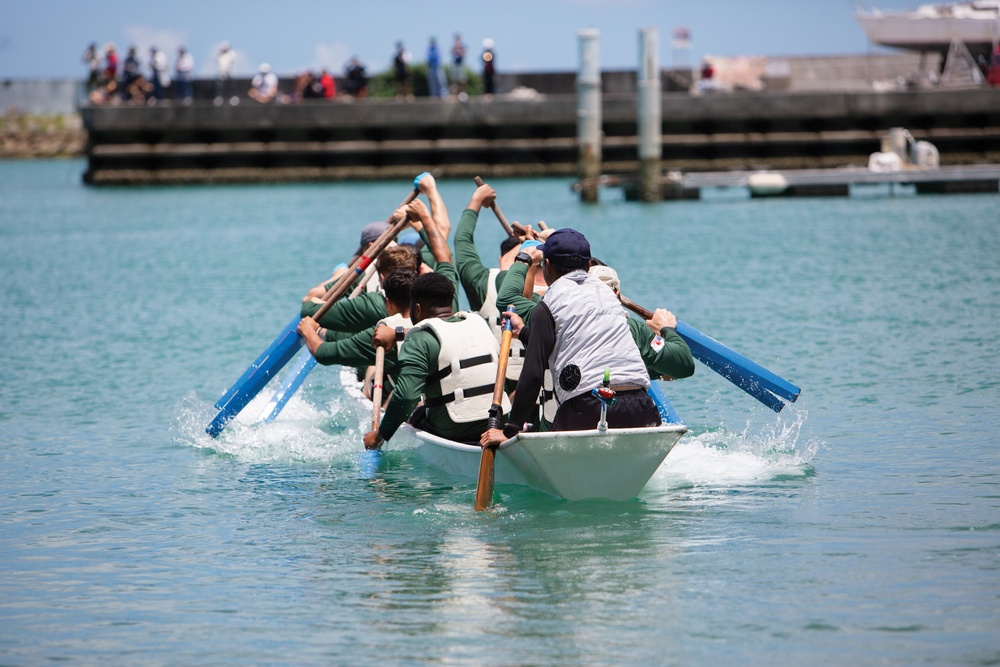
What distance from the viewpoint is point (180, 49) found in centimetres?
4269

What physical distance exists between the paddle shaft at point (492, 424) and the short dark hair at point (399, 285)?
49.9 inches

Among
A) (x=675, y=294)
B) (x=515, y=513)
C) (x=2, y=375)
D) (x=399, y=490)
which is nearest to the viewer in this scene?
(x=515, y=513)

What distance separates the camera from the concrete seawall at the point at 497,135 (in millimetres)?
40625

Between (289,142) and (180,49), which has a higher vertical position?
(180,49)

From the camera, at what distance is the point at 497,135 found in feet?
140

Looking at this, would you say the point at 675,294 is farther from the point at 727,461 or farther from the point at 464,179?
the point at 464,179

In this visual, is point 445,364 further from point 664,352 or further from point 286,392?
point 286,392

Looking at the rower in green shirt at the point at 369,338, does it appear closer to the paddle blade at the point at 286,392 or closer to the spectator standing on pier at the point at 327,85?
the paddle blade at the point at 286,392

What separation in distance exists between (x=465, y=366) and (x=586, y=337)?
48.8 inches

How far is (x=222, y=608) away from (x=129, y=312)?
44.6ft

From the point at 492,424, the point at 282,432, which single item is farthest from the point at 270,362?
the point at 492,424

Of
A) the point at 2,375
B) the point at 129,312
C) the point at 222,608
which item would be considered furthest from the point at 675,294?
the point at 222,608

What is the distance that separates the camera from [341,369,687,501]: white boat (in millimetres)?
7512

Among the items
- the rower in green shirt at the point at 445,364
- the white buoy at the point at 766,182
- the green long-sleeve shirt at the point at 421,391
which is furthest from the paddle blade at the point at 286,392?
the white buoy at the point at 766,182
